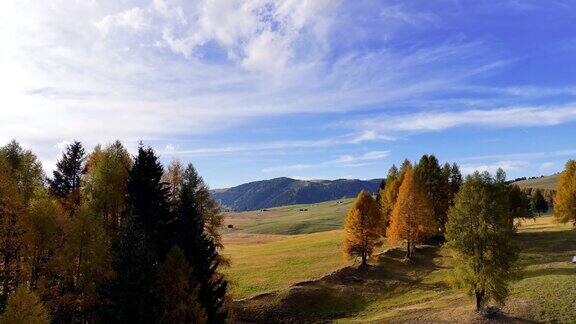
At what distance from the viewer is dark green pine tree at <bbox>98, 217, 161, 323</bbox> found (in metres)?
30.5

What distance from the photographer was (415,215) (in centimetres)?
7406

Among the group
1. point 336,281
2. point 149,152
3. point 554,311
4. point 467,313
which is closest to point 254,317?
point 336,281

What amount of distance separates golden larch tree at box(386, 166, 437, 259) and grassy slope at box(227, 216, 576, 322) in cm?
456

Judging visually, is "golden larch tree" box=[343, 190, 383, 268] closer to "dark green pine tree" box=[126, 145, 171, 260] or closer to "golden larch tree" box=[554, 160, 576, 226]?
"golden larch tree" box=[554, 160, 576, 226]

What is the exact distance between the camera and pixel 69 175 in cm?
4750

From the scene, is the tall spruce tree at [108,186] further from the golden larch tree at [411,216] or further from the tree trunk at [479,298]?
the golden larch tree at [411,216]

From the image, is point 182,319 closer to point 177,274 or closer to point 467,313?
point 177,274

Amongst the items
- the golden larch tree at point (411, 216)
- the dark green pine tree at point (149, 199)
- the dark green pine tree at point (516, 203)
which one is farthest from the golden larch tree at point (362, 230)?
the dark green pine tree at point (149, 199)

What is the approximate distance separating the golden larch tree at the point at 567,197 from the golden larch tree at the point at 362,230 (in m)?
36.7

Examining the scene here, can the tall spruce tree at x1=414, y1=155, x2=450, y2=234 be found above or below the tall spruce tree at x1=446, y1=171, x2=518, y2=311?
above

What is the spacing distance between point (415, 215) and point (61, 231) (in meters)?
53.7

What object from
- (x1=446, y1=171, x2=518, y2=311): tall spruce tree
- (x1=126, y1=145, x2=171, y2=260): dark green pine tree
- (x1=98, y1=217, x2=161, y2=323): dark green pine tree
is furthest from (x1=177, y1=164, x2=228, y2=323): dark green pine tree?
(x1=446, y1=171, x2=518, y2=311): tall spruce tree

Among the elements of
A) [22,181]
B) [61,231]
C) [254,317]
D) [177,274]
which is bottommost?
[254,317]

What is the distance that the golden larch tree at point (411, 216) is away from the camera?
2921 inches
